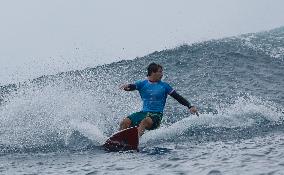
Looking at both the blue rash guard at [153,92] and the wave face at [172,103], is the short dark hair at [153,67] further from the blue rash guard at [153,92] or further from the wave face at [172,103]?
the wave face at [172,103]

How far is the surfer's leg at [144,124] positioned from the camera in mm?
12205

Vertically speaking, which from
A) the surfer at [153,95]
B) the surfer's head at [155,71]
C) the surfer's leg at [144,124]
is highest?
the surfer's head at [155,71]

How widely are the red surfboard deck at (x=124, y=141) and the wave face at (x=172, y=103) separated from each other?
81cm

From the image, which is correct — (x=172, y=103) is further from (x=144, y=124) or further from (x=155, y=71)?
(x=144, y=124)

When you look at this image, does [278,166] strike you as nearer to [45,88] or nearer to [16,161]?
[16,161]

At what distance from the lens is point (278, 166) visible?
7.93m

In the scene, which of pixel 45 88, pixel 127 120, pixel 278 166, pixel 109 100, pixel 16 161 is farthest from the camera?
pixel 109 100

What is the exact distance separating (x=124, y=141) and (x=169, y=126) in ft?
9.60

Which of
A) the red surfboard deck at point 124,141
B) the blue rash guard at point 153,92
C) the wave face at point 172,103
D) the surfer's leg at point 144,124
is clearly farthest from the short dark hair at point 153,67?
the red surfboard deck at point 124,141

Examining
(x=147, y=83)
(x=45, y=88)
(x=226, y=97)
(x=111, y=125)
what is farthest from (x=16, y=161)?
(x=226, y=97)

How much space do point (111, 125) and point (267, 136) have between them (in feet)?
21.2

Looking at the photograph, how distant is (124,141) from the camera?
11.7 metres

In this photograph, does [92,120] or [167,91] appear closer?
[167,91]

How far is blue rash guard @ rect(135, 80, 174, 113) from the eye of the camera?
520 inches
